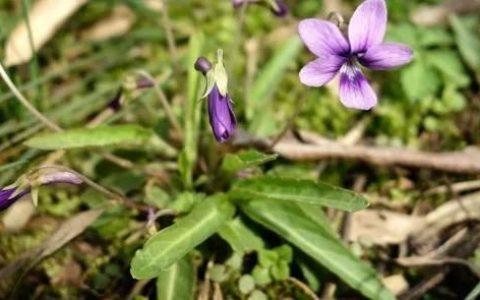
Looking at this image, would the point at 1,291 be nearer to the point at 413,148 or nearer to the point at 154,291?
the point at 154,291

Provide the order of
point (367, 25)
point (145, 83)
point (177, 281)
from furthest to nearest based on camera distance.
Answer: point (145, 83), point (177, 281), point (367, 25)

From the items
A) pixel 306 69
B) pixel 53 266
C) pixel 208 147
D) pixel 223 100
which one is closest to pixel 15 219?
pixel 53 266

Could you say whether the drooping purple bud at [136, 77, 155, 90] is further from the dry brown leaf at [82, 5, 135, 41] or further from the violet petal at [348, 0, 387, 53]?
the dry brown leaf at [82, 5, 135, 41]

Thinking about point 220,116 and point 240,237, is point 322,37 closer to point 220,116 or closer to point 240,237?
point 220,116

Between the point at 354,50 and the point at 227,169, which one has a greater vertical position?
the point at 354,50

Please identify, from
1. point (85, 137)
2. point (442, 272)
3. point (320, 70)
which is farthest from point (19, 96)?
point (442, 272)

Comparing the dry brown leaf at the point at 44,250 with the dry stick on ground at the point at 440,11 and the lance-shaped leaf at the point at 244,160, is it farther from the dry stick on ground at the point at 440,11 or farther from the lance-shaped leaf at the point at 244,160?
the dry stick on ground at the point at 440,11
